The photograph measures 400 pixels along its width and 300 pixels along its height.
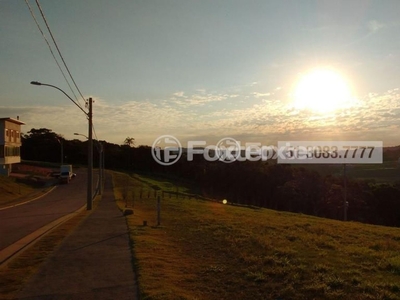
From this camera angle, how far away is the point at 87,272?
28.6 ft

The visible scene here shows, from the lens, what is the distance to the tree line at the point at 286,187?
55562mm

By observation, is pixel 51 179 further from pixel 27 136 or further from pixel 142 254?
pixel 142 254

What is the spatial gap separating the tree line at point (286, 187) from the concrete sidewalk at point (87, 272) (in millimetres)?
32280

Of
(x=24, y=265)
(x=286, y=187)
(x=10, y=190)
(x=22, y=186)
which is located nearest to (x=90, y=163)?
(x=24, y=265)

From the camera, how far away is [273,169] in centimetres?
6806

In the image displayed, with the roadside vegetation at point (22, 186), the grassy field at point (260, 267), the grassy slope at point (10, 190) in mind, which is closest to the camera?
the grassy field at point (260, 267)

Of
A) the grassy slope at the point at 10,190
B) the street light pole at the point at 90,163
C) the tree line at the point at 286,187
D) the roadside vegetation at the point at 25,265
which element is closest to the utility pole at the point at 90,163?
the street light pole at the point at 90,163

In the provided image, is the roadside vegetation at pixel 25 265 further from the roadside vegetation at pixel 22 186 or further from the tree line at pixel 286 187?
the tree line at pixel 286 187

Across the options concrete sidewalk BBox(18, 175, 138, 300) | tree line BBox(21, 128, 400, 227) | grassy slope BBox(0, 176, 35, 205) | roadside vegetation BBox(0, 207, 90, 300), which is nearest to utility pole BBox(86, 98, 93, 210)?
roadside vegetation BBox(0, 207, 90, 300)

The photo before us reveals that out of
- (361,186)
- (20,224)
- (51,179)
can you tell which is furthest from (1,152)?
(361,186)

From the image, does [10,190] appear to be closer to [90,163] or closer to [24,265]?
[90,163]

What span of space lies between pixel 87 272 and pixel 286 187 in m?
54.0

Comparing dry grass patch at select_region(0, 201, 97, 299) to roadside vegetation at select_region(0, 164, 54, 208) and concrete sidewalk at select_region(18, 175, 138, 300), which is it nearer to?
concrete sidewalk at select_region(18, 175, 138, 300)

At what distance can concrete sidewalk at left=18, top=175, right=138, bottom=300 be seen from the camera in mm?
7184
